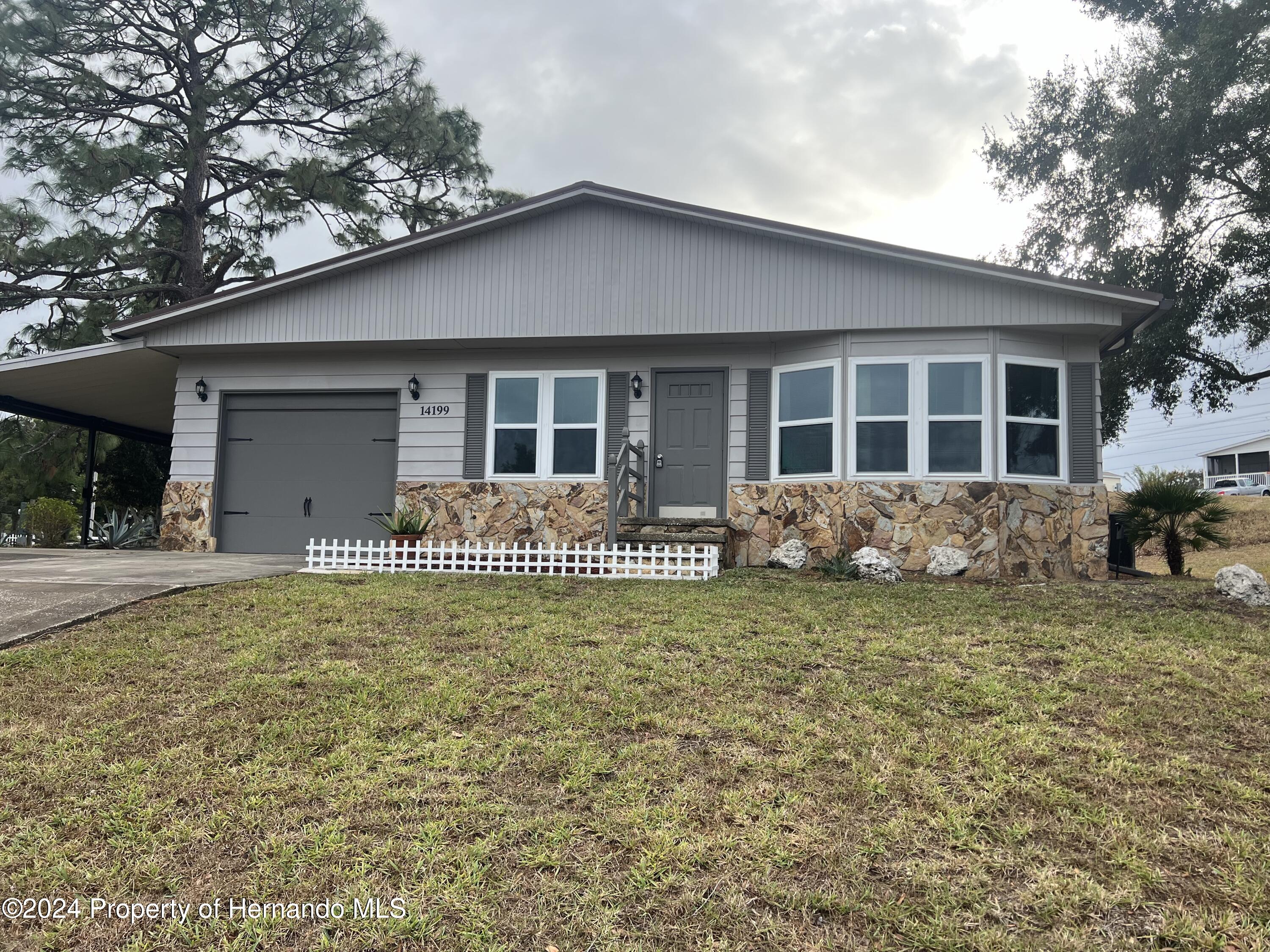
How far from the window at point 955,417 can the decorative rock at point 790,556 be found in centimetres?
172

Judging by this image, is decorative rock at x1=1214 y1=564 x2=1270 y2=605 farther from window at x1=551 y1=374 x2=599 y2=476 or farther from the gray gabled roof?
window at x1=551 y1=374 x2=599 y2=476

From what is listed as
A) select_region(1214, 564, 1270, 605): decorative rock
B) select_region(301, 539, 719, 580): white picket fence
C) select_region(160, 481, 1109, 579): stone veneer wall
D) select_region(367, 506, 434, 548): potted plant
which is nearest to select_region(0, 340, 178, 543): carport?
select_region(367, 506, 434, 548): potted plant

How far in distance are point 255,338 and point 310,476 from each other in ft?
6.65

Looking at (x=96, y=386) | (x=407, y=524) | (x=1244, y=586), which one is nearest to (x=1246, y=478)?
(x=1244, y=586)

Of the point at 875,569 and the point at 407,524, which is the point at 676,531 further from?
the point at 407,524

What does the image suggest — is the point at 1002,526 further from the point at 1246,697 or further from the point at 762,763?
the point at 762,763

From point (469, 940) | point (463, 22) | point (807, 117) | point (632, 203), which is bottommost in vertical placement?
point (469, 940)

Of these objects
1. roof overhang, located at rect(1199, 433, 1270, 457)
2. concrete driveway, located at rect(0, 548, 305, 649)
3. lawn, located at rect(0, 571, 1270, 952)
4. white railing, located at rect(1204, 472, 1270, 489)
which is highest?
roof overhang, located at rect(1199, 433, 1270, 457)

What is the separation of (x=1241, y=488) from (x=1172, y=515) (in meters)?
26.7

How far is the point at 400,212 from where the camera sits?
20547 mm

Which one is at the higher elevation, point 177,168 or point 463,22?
point 463,22

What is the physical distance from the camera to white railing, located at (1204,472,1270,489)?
31.9 m

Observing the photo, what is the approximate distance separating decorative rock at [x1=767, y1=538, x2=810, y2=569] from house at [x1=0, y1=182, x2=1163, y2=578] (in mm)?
245

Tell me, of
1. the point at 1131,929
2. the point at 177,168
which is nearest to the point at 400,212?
the point at 177,168
